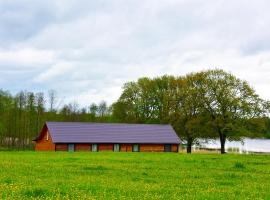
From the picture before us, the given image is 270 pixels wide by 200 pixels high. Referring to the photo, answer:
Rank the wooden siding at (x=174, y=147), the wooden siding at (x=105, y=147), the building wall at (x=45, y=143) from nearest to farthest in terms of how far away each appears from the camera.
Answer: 1. the building wall at (x=45, y=143)
2. the wooden siding at (x=105, y=147)
3. the wooden siding at (x=174, y=147)

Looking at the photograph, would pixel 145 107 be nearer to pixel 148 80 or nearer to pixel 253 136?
pixel 148 80

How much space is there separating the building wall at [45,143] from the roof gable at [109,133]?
7.78 ft

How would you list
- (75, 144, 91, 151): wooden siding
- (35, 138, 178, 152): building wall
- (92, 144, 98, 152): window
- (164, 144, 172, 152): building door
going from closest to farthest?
1. (35, 138, 178, 152): building wall
2. (75, 144, 91, 151): wooden siding
3. (92, 144, 98, 152): window
4. (164, 144, 172, 152): building door

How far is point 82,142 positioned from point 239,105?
28.4 meters

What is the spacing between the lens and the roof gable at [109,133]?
256ft

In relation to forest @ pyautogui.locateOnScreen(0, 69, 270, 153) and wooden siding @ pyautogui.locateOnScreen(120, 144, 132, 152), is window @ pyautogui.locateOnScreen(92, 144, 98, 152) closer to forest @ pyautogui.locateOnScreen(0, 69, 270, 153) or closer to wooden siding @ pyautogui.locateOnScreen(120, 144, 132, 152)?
wooden siding @ pyautogui.locateOnScreen(120, 144, 132, 152)

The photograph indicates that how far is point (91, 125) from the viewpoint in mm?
82500

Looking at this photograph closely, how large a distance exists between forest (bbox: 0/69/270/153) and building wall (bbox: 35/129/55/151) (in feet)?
30.1

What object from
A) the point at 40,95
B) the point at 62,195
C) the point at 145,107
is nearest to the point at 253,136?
the point at 145,107

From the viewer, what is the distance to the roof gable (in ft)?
256

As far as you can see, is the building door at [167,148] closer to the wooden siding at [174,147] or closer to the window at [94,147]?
the wooden siding at [174,147]

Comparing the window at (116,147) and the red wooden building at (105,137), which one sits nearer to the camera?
the red wooden building at (105,137)

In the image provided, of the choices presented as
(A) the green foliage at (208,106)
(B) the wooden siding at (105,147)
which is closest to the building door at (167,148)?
(A) the green foliage at (208,106)

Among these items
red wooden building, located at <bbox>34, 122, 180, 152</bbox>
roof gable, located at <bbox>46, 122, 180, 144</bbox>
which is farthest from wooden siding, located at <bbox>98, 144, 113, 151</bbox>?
roof gable, located at <bbox>46, 122, 180, 144</bbox>
